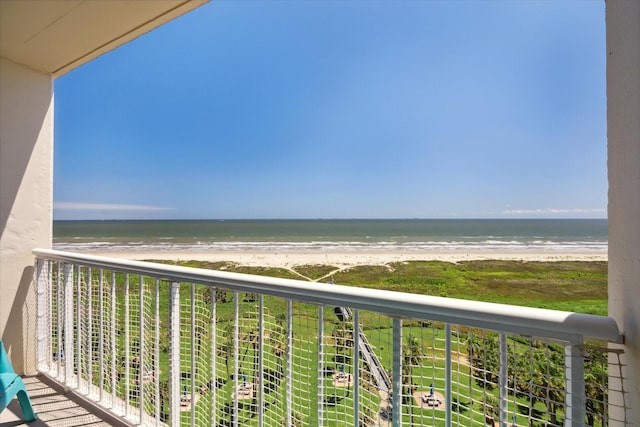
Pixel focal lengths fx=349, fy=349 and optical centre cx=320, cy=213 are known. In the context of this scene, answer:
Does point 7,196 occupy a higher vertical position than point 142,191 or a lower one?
lower

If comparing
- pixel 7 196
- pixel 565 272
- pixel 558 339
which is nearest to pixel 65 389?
pixel 7 196

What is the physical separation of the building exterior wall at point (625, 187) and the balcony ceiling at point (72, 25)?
1747mm

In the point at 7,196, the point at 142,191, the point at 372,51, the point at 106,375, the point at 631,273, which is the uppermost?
the point at 372,51

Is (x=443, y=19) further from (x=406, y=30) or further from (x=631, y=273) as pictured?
(x=631, y=273)

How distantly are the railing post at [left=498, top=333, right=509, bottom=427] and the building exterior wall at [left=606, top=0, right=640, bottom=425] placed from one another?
0.60ft

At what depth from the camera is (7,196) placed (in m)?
2.31

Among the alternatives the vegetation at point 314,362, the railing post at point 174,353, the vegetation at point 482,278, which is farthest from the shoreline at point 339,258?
the railing post at point 174,353

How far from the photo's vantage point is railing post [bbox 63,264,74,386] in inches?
82.3

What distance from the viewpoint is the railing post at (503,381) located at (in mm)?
782

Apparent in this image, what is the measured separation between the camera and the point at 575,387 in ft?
2.23

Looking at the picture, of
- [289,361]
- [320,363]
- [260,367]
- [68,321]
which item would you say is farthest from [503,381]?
[68,321]

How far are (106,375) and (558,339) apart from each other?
83.6 inches

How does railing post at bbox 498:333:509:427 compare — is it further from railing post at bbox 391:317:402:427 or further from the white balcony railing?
railing post at bbox 391:317:402:427

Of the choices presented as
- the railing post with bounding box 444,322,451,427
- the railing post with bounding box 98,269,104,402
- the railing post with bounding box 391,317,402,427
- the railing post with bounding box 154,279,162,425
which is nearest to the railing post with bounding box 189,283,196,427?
the railing post with bounding box 154,279,162,425
